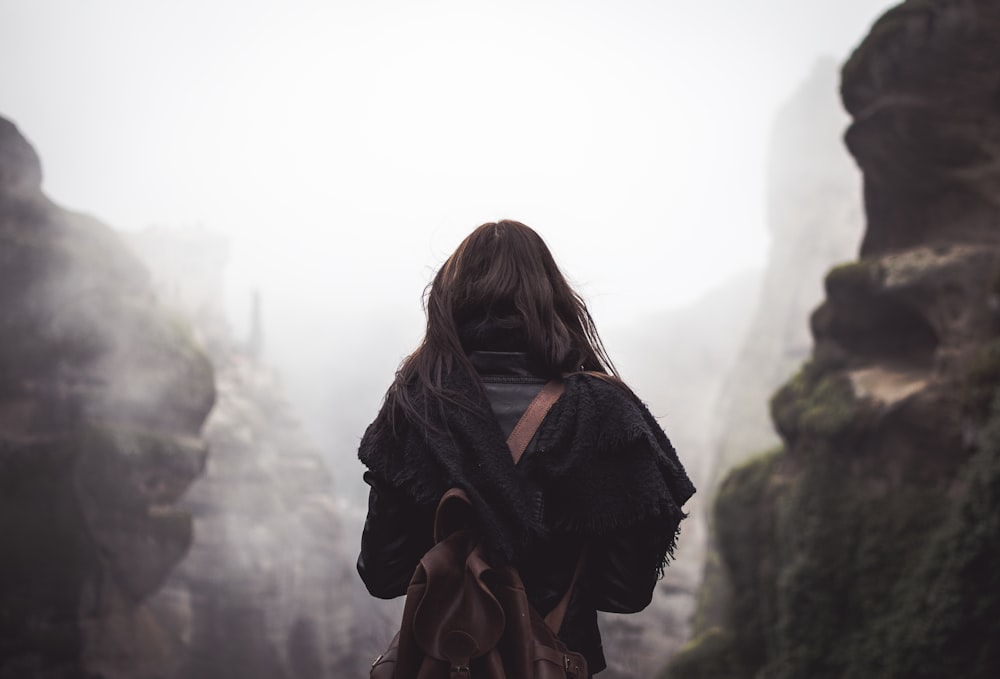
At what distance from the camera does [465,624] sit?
172 centimetres

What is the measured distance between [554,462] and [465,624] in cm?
47

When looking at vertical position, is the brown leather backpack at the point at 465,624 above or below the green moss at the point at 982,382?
above

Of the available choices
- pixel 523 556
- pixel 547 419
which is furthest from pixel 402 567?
pixel 547 419

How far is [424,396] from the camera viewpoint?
6.80ft

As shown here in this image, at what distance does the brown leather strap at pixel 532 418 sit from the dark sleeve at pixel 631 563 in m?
0.37

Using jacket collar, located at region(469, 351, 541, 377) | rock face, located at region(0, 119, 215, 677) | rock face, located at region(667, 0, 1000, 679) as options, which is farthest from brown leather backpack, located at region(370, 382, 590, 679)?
rock face, located at region(0, 119, 215, 677)

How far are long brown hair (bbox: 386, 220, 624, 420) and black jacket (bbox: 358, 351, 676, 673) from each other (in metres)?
0.14

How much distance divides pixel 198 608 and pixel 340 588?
8.36 m

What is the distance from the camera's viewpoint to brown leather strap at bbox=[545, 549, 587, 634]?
1.98m

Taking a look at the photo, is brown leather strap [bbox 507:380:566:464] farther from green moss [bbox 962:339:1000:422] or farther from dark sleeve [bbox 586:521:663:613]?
green moss [bbox 962:339:1000:422]

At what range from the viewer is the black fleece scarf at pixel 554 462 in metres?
1.91

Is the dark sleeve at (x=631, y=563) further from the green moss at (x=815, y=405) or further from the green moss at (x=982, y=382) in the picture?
the green moss at (x=815, y=405)

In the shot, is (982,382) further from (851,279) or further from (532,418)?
(532,418)

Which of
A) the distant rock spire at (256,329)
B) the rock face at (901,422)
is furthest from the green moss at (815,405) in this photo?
the distant rock spire at (256,329)
